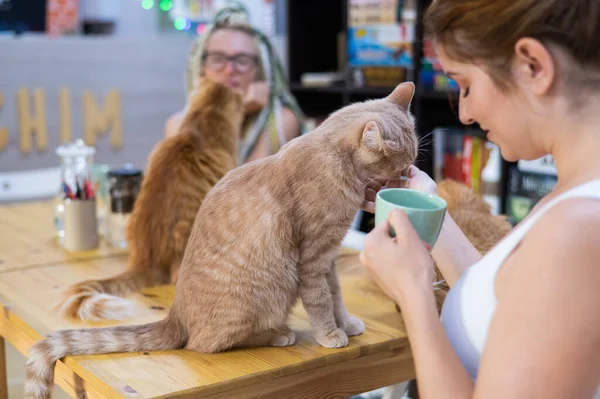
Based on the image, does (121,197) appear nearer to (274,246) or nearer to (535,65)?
(274,246)

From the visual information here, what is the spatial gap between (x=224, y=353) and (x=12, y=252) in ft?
3.06

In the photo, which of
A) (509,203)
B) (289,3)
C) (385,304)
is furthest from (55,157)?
(385,304)

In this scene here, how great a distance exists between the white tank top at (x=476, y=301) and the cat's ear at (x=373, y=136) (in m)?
0.28

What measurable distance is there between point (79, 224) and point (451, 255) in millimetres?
1099

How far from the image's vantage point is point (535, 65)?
764 millimetres

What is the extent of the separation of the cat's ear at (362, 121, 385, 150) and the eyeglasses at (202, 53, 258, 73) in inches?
55.4

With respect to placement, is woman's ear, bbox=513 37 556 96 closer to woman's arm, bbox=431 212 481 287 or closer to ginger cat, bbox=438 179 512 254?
woman's arm, bbox=431 212 481 287

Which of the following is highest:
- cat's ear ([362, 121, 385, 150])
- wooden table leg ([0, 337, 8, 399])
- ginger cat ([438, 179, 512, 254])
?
cat's ear ([362, 121, 385, 150])

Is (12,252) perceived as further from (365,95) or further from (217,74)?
(365,95)

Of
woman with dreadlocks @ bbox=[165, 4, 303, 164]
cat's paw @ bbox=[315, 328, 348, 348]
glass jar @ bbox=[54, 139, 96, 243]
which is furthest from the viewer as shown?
woman with dreadlocks @ bbox=[165, 4, 303, 164]

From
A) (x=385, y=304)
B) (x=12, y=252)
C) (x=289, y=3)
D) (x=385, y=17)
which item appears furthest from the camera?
(x=289, y=3)

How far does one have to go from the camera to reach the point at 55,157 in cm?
358

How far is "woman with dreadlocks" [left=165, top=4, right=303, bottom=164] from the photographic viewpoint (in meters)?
2.34

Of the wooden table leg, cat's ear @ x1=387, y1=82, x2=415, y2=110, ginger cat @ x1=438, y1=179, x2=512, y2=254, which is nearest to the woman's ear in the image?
cat's ear @ x1=387, y1=82, x2=415, y2=110
